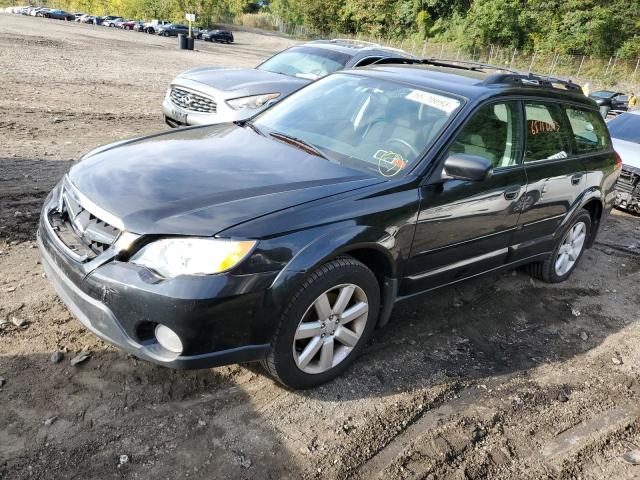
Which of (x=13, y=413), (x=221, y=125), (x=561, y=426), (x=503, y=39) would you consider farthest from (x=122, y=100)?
(x=503, y=39)

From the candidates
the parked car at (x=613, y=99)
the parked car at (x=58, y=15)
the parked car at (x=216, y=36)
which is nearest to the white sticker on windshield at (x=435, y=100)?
the parked car at (x=613, y=99)

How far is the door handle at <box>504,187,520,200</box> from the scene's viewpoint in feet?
12.8

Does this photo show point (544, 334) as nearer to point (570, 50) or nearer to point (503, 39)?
point (570, 50)

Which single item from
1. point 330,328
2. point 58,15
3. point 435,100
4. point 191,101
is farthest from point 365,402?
point 58,15

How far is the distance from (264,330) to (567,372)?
92.1 inches

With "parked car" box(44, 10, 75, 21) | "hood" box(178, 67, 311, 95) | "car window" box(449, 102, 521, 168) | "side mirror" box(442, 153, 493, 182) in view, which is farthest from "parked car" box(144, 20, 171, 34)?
"side mirror" box(442, 153, 493, 182)

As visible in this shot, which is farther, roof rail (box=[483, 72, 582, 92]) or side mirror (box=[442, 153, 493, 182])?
roof rail (box=[483, 72, 582, 92])

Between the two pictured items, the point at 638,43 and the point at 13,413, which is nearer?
the point at 13,413

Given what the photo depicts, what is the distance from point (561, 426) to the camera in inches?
128

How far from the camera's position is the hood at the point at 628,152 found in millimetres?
8078

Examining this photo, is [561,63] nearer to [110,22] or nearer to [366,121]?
[366,121]

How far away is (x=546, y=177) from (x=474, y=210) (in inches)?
38.2

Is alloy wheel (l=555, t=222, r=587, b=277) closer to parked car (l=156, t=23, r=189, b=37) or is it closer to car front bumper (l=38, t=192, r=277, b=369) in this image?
Result: car front bumper (l=38, t=192, r=277, b=369)

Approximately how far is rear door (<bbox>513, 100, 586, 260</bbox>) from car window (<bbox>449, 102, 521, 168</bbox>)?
0.15 meters
